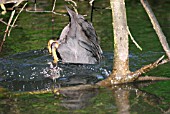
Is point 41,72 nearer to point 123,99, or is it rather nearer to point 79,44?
point 79,44

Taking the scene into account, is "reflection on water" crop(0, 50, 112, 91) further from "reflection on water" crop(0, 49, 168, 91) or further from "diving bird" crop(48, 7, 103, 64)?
"diving bird" crop(48, 7, 103, 64)

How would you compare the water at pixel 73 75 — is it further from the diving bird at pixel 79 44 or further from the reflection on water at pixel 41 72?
the diving bird at pixel 79 44

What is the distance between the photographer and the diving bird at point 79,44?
6.09m

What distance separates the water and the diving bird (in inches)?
7.4

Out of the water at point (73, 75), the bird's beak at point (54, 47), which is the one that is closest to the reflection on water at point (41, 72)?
the water at point (73, 75)

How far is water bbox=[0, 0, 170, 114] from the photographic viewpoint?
509 cm

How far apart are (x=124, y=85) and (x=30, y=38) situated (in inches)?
112

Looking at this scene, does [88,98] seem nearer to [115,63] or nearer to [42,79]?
[115,63]

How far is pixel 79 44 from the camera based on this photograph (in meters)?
6.14

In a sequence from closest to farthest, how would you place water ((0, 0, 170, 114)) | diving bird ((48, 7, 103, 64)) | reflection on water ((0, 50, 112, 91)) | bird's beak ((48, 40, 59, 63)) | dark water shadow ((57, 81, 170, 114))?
dark water shadow ((57, 81, 170, 114)), water ((0, 0, 170, 114)), reflection on water ((0, 50, 112, 91)), diving bird ((48, 7, 103, 64)), bird's beak ((48, 40, 59, 63))

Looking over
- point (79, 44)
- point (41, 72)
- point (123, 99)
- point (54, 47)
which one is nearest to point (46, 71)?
point (41, 72)

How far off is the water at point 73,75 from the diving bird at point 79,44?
187 mm

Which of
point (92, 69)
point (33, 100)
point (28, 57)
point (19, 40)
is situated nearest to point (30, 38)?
point (19, 40)

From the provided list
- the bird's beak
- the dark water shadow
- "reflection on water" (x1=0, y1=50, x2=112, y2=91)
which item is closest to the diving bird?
the bird's beak
